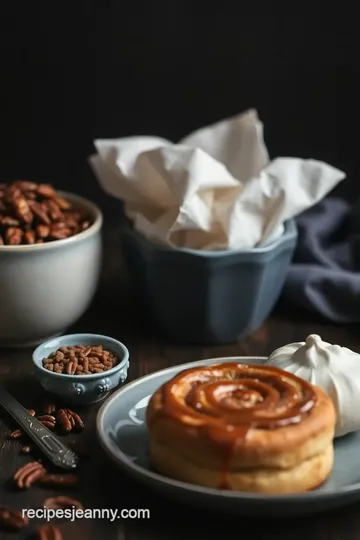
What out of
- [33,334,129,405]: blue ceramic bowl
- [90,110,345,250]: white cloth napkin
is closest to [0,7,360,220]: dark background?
[90,110,345,250]: white cloth napkin

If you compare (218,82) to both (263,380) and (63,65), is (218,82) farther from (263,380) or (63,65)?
(263,380)

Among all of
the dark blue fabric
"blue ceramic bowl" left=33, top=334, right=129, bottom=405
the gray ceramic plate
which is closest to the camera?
the gray ceramic plate

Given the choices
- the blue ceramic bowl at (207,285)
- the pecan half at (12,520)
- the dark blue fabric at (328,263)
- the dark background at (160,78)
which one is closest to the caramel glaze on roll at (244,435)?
the pecan half at (12,520)

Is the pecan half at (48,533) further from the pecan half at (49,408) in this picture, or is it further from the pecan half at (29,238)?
the pecan half at (29,238)

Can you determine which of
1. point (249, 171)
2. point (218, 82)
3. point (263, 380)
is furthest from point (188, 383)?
point (218, 82)

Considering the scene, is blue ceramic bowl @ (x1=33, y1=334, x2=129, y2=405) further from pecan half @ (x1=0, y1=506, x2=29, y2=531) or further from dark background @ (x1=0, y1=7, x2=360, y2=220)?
dark background @ (x1=0, y1=7, x2=360, y2=220)

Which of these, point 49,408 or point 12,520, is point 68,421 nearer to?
point 49,408

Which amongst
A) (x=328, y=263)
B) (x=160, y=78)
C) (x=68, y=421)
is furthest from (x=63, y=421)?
(x=160, y=78)
